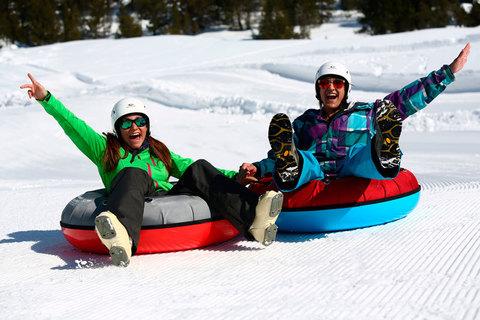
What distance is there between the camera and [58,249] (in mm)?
4395

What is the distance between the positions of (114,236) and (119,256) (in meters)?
0.12

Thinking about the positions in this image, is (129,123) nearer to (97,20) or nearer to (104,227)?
(104,227)

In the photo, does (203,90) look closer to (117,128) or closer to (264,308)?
(117,128)

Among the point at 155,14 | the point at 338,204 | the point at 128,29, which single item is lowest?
the point at 338,204

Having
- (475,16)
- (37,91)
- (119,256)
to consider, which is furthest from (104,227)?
(475,16)

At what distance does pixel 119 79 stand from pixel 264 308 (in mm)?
13161

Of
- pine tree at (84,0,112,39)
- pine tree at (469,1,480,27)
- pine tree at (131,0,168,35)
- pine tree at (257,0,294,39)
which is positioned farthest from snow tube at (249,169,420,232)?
pine tree at (84,0,112,39)

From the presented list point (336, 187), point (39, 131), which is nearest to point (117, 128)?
point (336, 187)

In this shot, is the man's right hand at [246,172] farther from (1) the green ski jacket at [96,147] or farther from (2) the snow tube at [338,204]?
(1) the green ski jacket at [96,147]

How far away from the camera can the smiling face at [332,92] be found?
15.3 ft

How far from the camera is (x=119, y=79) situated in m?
15.5

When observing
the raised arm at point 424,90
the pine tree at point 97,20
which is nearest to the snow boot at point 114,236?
the raised arm at point 424,90

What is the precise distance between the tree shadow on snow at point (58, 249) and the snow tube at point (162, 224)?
8cm

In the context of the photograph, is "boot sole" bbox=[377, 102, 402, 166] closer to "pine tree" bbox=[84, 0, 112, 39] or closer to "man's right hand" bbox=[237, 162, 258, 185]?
"man's right hand" bbox=[237, 162, 258, 185]
